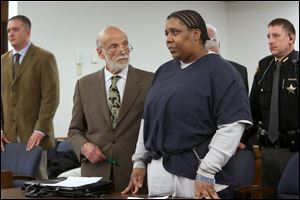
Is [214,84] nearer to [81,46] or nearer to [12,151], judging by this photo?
[12,151]

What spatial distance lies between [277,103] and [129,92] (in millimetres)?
851

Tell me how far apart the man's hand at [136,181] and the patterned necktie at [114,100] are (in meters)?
0.51

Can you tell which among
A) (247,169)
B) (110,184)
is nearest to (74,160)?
(247,169)

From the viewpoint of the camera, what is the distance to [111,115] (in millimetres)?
2977

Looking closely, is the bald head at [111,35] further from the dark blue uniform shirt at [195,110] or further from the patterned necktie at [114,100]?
the dark blue uniform shirt at [195,110]

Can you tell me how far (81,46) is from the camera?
645cm

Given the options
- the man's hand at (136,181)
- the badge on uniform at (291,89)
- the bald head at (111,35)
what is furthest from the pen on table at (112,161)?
the badge on uniform at (291,89)

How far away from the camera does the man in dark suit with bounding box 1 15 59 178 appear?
4160 millimetres

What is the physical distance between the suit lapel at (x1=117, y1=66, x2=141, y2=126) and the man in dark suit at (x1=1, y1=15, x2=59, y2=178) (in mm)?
1297

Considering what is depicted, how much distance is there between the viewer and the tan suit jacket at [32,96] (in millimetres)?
4164

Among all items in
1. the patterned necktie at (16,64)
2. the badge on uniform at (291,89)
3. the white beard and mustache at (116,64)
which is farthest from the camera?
the patterned necktie at (16,64)

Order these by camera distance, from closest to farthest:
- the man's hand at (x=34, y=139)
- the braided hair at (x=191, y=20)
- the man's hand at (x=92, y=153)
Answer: the braided hair at (x=191, y=20) → the man's hand at (x=92, y=153) → the man's hand at (x=34, y=139)

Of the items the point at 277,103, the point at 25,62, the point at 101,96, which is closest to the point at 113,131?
the point at 101,96

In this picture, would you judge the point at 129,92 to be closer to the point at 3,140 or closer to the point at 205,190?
the point at 205,190
